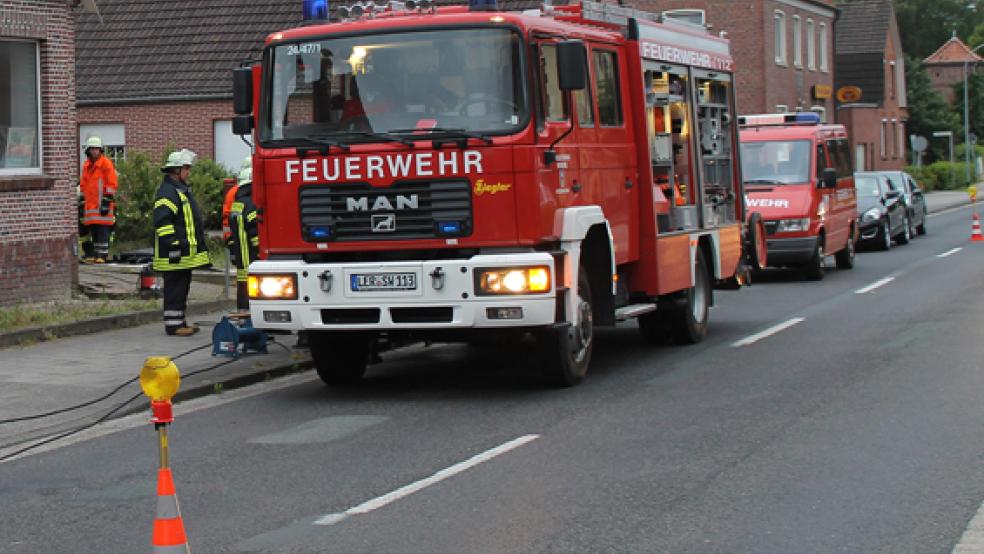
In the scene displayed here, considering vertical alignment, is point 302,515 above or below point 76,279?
below

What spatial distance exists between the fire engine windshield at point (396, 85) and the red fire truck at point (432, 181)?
11mm

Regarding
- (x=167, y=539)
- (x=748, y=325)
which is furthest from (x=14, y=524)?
(x=748, y=325)

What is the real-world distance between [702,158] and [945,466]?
7.06 meters

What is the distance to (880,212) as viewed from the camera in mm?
30281

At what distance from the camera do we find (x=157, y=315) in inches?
655

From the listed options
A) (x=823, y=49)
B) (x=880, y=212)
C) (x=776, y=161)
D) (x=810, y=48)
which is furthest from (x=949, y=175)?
(x=776, y=161)

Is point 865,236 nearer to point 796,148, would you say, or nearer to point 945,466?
point 796,148

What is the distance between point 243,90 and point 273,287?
5.13 ft

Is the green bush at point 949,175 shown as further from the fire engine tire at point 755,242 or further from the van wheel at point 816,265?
the fire engine tire at point 755,242

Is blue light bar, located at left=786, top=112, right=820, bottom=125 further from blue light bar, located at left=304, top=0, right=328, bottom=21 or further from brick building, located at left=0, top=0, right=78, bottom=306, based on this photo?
blue light bar, located at left=304, top=0, right=328, bottom=21

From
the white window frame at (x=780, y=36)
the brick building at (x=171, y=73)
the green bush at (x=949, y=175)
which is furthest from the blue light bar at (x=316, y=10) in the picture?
the green bush at (x=949, y=175)

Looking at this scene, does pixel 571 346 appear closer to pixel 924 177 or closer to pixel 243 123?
pixel 243 123

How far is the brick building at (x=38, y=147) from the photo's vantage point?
1717cm

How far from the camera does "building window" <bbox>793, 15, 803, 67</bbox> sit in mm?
56031
